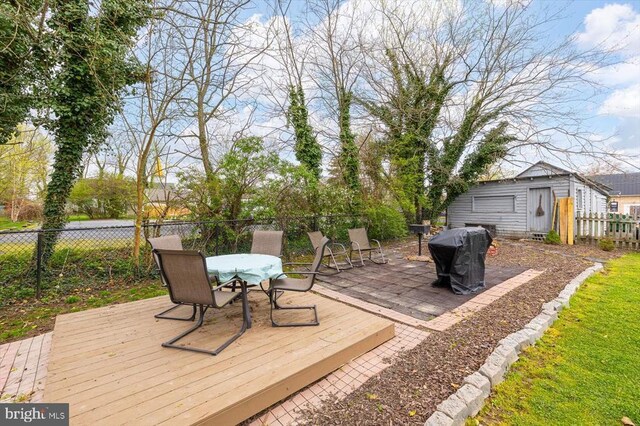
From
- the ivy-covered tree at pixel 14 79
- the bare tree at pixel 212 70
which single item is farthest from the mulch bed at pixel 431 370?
the ivy-covered tree at pixel 14 79

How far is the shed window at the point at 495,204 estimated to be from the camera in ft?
38.4

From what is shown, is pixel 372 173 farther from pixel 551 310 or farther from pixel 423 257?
pixel 551 310

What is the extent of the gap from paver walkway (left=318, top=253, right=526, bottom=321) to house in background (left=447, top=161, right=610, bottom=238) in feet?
21.4

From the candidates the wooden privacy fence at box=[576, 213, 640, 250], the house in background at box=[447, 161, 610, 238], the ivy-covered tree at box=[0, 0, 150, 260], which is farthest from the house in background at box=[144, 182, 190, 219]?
the wooden privacy fence at box=[576, 213, 640, 250]

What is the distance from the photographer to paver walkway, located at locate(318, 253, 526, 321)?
384 cm

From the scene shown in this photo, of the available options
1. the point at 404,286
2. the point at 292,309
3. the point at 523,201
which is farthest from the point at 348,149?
the point at 523,201

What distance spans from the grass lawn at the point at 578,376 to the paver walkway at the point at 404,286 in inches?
44.8

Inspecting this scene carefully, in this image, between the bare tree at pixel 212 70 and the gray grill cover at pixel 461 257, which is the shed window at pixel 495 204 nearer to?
the gray grill cover at pixel 461 257

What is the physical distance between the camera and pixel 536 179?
10.9m

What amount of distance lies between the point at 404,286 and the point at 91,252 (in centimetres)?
575

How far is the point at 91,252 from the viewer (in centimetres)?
523

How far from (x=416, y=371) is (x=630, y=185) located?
136ft

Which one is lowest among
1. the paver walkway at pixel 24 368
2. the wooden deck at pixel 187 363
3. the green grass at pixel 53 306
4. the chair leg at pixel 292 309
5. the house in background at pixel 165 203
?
the paver walkway at pixel 24 368

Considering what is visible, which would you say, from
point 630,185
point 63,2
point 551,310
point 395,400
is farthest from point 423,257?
point 630,185
